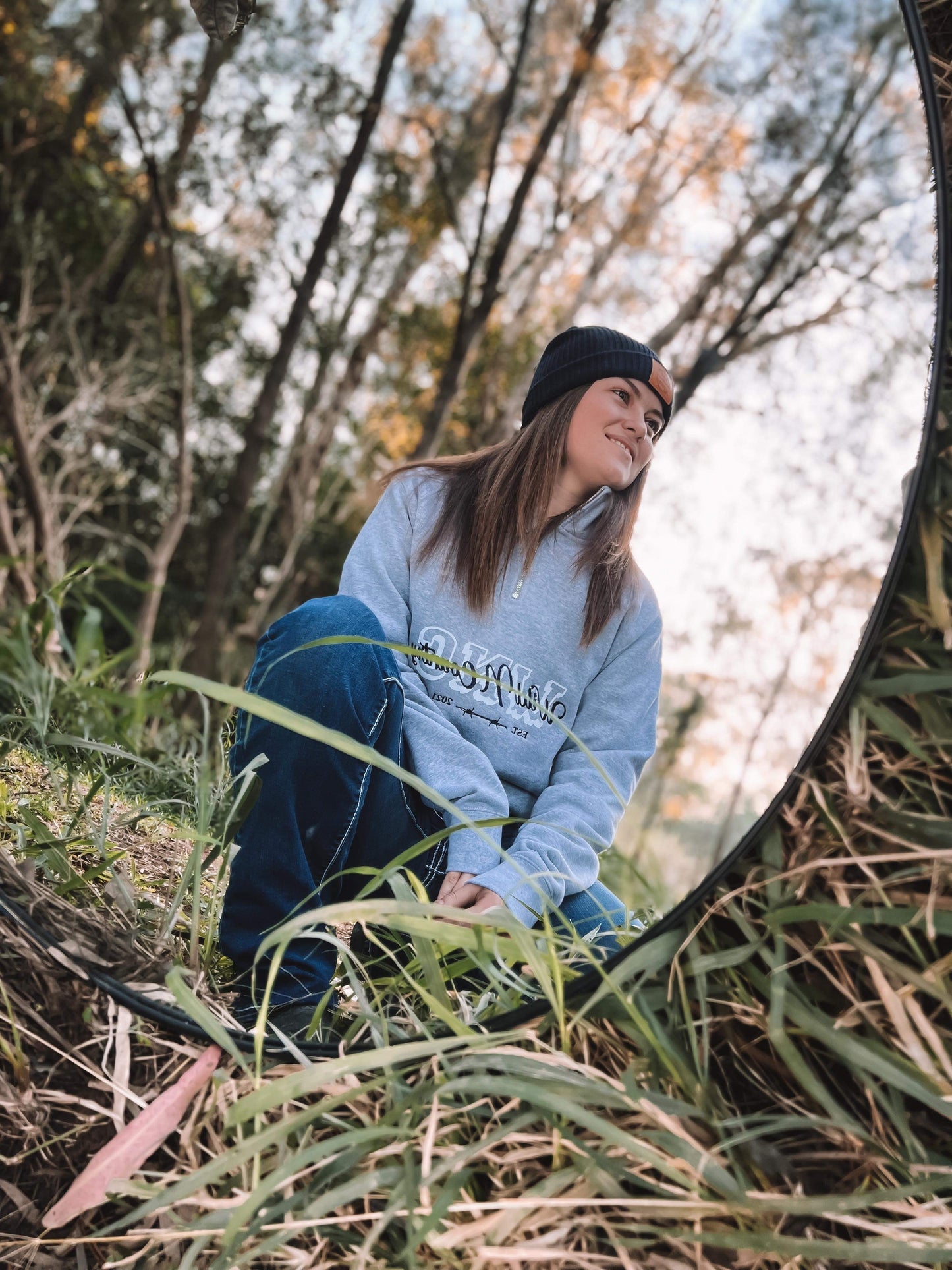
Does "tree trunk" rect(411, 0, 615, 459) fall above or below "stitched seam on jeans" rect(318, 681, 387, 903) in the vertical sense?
above

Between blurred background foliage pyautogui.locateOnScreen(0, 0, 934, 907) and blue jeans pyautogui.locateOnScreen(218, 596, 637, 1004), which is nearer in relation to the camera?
blue jeans pyautogui.locateOnScreen(218, 596, 637, 1004)

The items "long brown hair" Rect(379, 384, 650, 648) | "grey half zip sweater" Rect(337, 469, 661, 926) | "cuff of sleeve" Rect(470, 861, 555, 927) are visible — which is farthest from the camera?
"long brown hair" Rect(379, 384, 650, 648)

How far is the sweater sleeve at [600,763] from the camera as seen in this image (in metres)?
0.77

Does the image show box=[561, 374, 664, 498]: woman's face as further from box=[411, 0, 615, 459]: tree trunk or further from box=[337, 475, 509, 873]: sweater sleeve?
box=[411, 0, 615, 459]: tree trunk

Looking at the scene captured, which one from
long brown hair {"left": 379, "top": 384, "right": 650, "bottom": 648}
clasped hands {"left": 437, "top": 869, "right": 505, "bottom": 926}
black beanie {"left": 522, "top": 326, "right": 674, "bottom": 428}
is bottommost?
clasped hands {"left": 437, "top": 869, "right": 505, "bottom": 926}

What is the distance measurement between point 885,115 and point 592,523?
2911 millimetres

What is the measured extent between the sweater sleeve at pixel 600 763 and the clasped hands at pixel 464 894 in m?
0.02

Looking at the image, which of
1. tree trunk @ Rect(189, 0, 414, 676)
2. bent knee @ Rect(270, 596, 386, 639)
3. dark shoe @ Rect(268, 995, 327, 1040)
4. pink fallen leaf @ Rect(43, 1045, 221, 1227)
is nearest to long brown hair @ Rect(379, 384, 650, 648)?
bent knee @ Rect(270, 596, 386, 639)

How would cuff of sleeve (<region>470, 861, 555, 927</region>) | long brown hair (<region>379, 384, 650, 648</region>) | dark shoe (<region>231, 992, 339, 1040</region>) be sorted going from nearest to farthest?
dark shoe (<region>231, 992, 339, 1040</region>) → cuff of sleeve (<region>470, 861, 555, 927</region>) → long brown hair (<region>379, 384, 650, 648</region>)

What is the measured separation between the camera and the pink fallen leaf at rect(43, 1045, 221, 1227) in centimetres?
41

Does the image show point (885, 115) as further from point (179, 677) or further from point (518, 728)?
point (179, 677)

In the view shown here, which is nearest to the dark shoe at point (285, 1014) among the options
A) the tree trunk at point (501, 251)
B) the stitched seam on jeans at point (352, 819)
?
the stitched seam on jeans at point (352, 819)

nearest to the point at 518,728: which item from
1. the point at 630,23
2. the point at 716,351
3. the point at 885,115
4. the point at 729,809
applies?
the point at 729,809

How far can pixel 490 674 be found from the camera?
0.87 m
